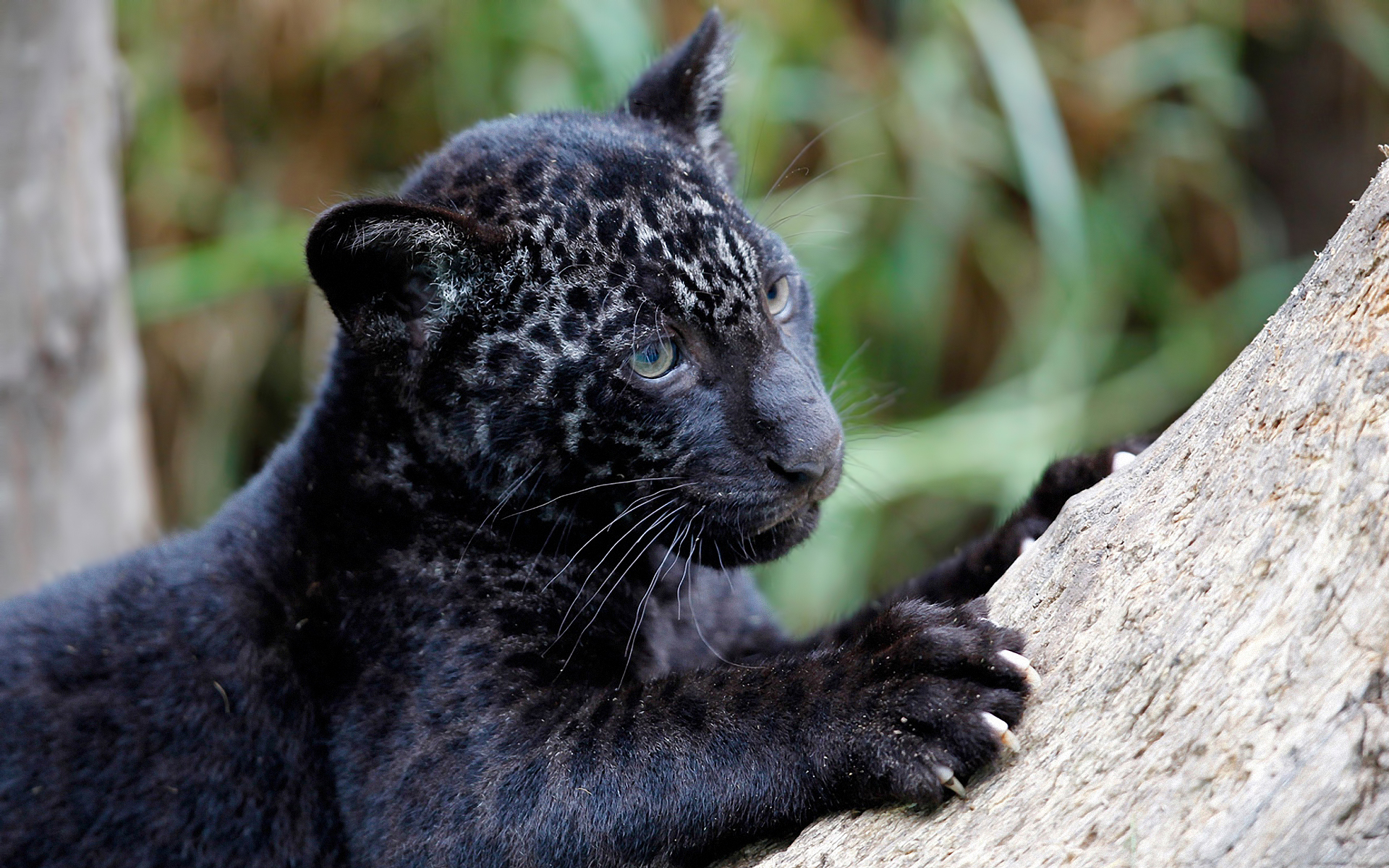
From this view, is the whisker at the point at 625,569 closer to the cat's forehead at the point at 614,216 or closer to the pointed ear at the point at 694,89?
the cat's forehead at the point at 614,216

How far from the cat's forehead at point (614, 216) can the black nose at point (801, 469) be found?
40 centimetres

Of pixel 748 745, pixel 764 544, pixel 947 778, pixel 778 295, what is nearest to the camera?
pixel 947 778

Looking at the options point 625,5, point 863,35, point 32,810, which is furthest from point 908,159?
point 32,810

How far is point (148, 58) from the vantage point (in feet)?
24.3

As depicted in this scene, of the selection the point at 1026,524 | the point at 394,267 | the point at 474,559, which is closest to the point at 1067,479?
the point at 1026,524

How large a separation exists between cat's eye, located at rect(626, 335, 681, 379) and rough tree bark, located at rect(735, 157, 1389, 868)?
3.49 feet

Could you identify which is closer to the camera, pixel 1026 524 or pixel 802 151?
pixel 1026 524

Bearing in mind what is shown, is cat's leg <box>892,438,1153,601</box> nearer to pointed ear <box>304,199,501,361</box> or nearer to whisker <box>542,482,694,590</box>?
whisker <box>542,482,694,590</box>

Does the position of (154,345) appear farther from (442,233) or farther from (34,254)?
(442,233)

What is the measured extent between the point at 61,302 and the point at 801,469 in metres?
3.84

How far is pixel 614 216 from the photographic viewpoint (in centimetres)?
321

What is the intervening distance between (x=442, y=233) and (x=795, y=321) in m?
1.03

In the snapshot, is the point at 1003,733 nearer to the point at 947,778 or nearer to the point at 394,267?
the point at 947,778

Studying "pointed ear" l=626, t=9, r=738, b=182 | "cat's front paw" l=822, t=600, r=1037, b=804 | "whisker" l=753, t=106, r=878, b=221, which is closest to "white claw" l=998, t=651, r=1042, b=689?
"cat's front paw" l=822, t=600, r=1037, b=804
